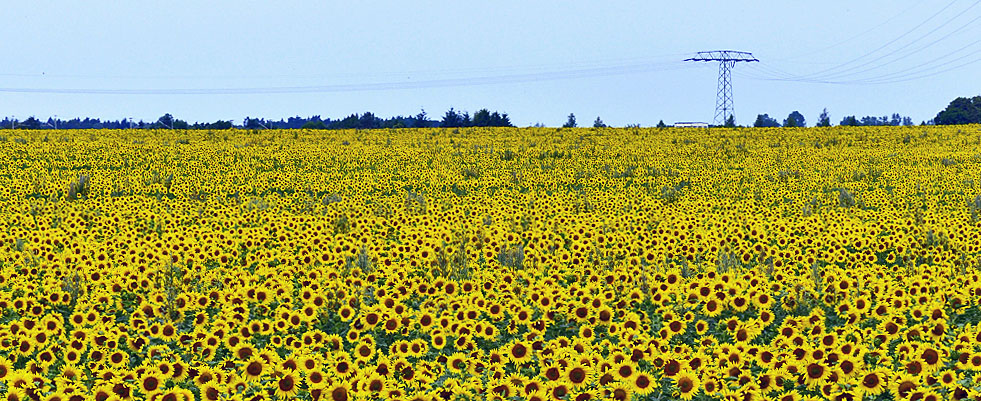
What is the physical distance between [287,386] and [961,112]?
338 ft

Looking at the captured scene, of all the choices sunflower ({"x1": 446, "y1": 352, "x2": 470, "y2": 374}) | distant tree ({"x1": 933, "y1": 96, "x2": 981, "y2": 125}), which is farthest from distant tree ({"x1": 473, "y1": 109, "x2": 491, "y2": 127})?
sunflower ({"x1": 446, "y1": 352, "x2": 470, "y2": 374})

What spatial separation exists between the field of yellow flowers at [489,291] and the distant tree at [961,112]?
81744mm

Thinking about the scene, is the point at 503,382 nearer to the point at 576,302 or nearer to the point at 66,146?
the point at 576,302

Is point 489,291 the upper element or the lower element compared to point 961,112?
lower

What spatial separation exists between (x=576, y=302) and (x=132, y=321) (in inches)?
145

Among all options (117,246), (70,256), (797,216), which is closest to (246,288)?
(70,256)

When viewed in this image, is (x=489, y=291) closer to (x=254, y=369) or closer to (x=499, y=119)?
(x=254, y=369)

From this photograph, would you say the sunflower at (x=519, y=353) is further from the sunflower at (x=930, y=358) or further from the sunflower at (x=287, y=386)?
the sunflower at (x=930, y=358)

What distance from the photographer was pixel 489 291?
26.5 feet

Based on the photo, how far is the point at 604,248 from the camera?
1081 centimetres

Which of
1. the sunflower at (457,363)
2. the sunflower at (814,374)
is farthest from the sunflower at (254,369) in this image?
the sunflower at (814,374)

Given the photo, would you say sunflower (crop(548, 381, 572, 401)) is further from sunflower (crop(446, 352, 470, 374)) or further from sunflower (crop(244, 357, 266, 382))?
sunflower (crop(244, 357, 266, 382))

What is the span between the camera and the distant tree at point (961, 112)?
91.1 m

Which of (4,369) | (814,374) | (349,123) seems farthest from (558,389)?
(349,123)
